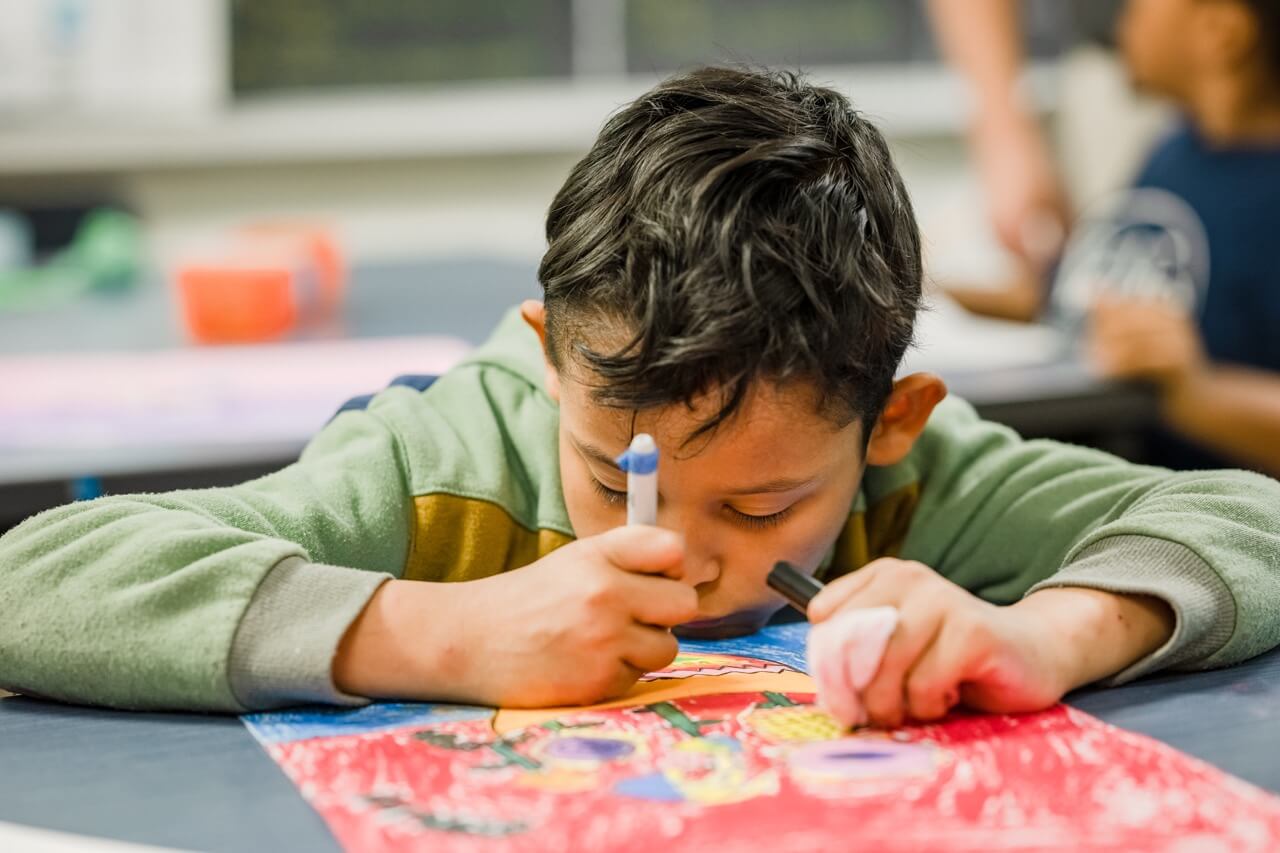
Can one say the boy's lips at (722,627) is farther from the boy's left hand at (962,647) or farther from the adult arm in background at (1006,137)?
the adult arm in background at (1006,137)

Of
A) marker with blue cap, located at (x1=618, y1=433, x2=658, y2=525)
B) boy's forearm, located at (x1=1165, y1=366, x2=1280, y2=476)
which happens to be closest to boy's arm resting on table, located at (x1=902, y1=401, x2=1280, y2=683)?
marker with blue cap, located at (x1=618, y1=433, x2=658, y2=525)

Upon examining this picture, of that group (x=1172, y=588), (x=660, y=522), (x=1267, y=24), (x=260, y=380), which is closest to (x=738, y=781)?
(x=660, y=522)

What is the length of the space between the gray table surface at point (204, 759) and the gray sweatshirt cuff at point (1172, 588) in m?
0.01

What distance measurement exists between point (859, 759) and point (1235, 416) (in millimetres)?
1157

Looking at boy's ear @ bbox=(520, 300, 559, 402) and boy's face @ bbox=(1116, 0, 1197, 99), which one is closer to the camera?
boy's ear @ bbox=(520, 300, 559, 402)

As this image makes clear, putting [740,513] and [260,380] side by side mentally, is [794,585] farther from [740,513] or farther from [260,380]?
[260,380]

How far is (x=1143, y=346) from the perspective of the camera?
153cm

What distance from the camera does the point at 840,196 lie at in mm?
797

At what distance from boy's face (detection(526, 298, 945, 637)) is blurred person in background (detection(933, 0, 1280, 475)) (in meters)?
0.90

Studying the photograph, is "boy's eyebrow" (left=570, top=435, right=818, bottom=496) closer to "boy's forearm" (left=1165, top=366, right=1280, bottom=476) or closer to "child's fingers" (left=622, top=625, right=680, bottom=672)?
"child's fingers" (left=622, top=625, right=680, bottom=672)

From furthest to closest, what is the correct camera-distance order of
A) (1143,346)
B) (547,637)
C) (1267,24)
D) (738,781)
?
(1267,24) → (1143,346) → (547,637) → (738,781)

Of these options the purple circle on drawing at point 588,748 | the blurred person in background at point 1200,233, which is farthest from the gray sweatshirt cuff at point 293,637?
the blurred person in background at point 1200,233

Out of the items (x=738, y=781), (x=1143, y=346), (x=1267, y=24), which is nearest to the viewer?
(x=738, y=781)

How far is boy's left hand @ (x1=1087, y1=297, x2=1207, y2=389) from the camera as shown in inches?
59.9
